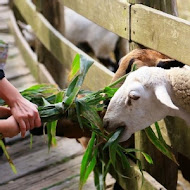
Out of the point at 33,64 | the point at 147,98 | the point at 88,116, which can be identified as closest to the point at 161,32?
the point at 147,98

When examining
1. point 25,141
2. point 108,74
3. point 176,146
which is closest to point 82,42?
point 25,141

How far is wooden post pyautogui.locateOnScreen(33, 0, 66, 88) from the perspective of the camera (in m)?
4.71

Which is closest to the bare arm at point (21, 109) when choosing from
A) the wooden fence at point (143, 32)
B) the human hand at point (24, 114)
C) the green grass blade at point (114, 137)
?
the human hand at point (24, 114)

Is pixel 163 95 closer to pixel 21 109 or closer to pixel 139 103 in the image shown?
pixel 139 103

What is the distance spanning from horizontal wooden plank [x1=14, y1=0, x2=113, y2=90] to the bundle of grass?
1.72 feet

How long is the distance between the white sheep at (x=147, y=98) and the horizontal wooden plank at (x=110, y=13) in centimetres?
58

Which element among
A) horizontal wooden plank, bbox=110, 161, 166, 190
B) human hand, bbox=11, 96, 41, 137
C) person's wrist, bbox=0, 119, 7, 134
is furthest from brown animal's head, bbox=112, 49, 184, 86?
person's wrist, bbox=0, 119, 7, 134

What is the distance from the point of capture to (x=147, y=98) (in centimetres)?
234

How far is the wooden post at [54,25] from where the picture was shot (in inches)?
185

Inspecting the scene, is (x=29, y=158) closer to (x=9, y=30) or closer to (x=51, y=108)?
(x=51, y=108)

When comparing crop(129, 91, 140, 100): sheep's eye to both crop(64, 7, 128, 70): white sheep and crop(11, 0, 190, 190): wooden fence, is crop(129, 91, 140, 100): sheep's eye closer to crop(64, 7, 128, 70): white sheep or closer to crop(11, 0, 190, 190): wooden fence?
crop(11, 0, 190, 190): wooden fence

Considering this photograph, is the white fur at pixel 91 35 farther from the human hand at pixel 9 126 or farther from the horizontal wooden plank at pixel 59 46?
the human hand at pixel 9 126

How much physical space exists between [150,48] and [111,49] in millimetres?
4463

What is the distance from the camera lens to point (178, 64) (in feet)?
8.55
